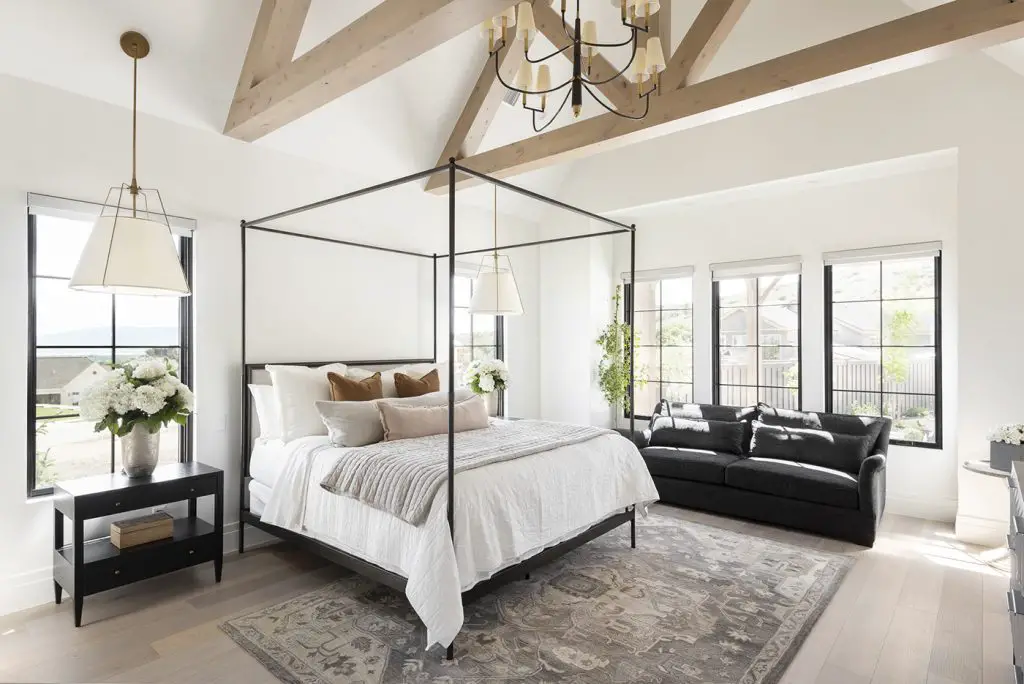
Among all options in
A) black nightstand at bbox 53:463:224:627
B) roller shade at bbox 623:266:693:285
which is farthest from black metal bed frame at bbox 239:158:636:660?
roller shade at bbox 623:266:693:285

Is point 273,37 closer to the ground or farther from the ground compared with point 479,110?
closer to the ground

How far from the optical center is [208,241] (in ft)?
12.5

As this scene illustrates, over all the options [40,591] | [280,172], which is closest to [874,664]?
[40,591]

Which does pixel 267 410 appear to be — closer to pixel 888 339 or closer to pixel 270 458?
pixel 270 458

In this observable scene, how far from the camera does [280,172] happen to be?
13.8 ft

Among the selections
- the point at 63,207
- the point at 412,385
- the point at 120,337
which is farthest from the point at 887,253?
the point at 63,207

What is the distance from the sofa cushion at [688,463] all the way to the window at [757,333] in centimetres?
105

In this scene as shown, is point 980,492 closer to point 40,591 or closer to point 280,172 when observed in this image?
point 280,172

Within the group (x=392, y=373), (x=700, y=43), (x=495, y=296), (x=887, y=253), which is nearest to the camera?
(x=700, y=43)

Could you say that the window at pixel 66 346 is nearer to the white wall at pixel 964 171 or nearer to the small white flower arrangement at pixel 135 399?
the small white flower arrangement at pixel 135 399

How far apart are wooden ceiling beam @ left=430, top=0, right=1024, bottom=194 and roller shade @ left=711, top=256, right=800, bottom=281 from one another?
2.29 metres

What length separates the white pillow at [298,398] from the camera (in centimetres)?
370

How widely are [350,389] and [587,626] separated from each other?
2.10m

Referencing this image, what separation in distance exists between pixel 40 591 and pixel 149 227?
6.74ft
